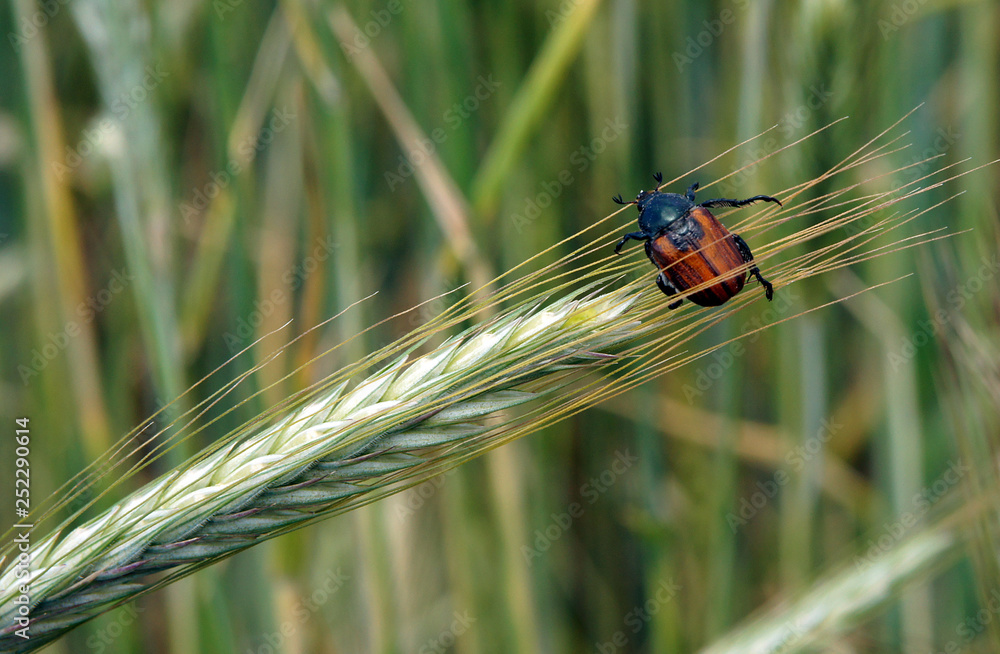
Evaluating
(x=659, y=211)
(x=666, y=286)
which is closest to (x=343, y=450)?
(x=666, y=286)

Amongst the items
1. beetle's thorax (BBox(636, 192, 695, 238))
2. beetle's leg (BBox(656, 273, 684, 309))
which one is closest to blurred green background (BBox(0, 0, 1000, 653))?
beetle's thorax (BBox(636, 192, 695, 238))

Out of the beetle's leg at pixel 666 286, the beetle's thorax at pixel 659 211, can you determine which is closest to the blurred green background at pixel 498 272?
the beetle's thorax at pixel 659 211

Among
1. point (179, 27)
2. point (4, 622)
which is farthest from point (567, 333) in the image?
point (179, 27)

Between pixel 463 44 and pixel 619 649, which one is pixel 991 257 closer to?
pixel 463 44

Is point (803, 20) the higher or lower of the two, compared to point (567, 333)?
higher

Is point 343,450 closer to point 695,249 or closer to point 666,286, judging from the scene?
point 666,286

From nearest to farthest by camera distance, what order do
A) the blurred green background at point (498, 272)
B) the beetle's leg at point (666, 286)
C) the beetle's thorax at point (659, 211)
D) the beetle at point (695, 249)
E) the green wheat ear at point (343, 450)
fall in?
1. the green wheat ear at point (343, 450)
2. the beetle's leg at point (666, 286)
3. the beetle at point (695, 249)
4. the blurred green background at point (498, 272)
5. the beetle's thorax at point (659, 211)

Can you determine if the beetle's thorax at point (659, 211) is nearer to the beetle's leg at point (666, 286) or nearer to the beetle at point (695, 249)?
the beetle at point (695, 249)
